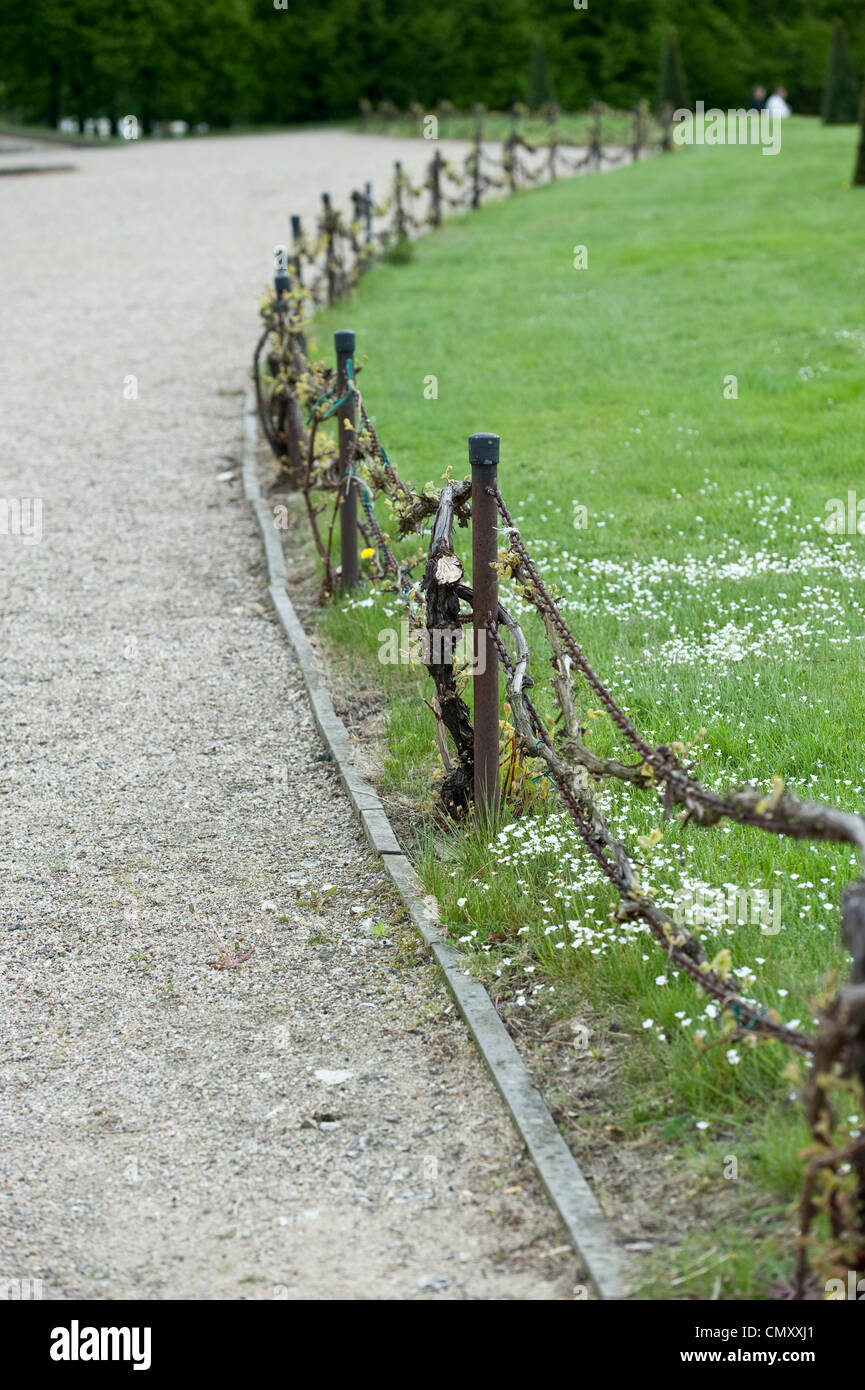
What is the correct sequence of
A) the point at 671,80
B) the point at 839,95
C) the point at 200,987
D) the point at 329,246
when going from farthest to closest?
the point at 671,80
the point at 839,95
the point at 329,246
the point at 200,987

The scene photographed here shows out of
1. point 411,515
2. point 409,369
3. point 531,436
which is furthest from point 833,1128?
point 409,369

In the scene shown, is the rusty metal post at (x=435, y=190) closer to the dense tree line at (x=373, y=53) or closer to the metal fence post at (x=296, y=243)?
the metal fence post at (x=296, y=243)

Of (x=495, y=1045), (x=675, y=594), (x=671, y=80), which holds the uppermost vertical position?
(x=671, y=80)

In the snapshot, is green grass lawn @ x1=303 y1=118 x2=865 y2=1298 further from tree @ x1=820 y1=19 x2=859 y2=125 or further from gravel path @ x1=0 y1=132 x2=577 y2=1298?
tree @ x1=820 y1=19 x2=859 y2=125

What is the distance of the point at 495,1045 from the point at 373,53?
169 ft

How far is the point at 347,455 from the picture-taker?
7844 mm

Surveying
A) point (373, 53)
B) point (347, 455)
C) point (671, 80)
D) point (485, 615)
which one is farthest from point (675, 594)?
point (373, 53)

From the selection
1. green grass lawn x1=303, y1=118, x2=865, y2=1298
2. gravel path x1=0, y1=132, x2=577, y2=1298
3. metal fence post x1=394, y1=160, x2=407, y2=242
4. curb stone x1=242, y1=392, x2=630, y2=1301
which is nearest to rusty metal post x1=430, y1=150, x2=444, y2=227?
metal fence post x1=394, y1=160, x2=407, y2=242

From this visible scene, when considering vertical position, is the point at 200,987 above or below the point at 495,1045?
below

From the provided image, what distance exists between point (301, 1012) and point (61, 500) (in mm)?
6835

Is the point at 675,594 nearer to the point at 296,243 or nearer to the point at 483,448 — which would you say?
the point at 483,448

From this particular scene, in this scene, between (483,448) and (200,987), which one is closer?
(200,987)

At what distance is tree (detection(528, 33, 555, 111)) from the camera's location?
39219mm

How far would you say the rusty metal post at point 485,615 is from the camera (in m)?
4.82
